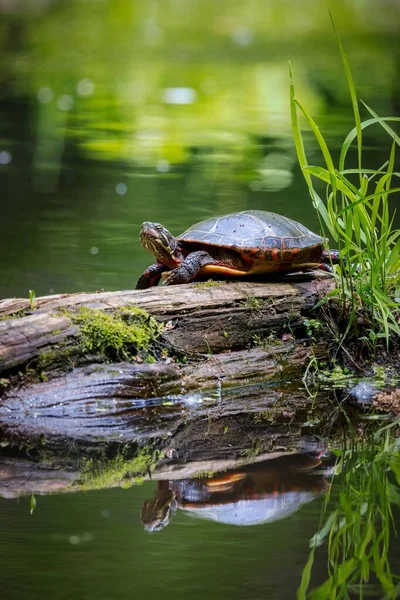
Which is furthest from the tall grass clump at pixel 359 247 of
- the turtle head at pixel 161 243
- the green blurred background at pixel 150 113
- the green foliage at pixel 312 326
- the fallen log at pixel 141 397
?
the green blurred background at pixel 150 113

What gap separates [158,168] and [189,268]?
338cm

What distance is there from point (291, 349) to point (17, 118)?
5130 millimetres

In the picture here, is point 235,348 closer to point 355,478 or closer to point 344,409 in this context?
point 344,409

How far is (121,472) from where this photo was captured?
1.86 m

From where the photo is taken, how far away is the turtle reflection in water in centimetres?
161

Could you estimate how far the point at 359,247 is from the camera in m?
2.61

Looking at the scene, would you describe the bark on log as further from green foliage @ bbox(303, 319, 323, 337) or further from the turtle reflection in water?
the turtle reflection in water

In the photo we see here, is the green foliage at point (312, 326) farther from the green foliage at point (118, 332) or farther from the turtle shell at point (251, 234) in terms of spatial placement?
the green foliage at point (118, 332)

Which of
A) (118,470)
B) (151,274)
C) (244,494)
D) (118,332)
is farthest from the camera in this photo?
(151,274)

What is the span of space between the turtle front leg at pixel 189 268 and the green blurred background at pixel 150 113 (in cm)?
113

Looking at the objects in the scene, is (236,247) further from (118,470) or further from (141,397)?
(118,470)

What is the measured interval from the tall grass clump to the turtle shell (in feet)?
0.56

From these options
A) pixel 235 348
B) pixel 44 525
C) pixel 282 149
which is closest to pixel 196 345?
pixel 235 348

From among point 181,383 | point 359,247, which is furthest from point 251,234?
point 181,383
